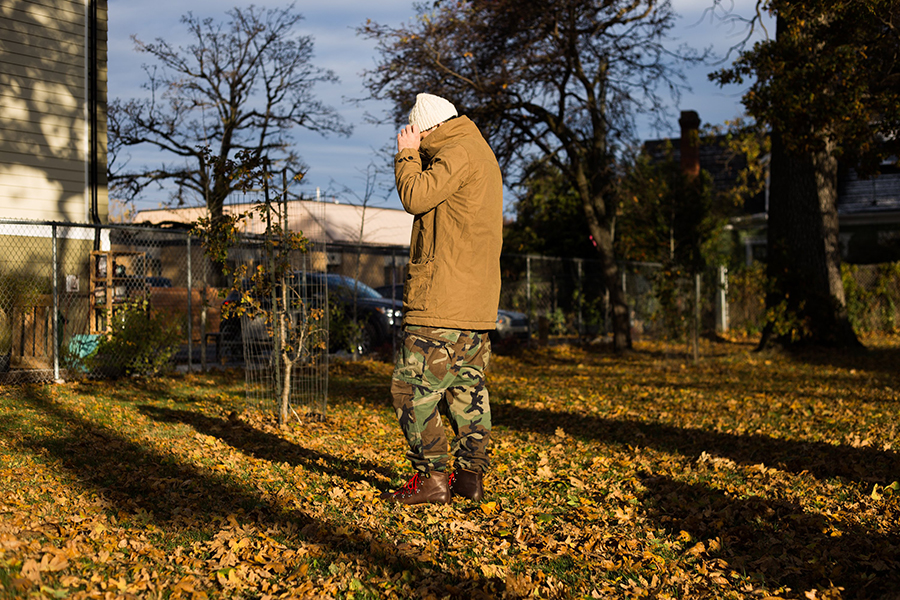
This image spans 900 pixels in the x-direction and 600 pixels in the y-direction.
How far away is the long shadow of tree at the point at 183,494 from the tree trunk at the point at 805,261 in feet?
36.1

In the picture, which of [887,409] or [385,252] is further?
[385,252]

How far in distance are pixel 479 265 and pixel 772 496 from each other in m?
2.24

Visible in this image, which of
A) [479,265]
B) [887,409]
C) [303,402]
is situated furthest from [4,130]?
[887,409]

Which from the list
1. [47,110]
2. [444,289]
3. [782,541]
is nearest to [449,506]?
[444,289]

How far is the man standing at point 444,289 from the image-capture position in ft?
12.6

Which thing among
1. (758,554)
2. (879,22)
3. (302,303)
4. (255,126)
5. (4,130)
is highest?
(255,126)

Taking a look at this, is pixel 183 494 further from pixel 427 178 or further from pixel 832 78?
pixel 832 78

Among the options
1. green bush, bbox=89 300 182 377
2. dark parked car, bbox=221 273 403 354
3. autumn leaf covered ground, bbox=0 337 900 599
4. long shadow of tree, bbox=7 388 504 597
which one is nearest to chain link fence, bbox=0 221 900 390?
green bush, bbox=89 300 182 377

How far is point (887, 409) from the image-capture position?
787 centimetres

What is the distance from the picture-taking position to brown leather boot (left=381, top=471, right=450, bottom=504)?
407 centimetres

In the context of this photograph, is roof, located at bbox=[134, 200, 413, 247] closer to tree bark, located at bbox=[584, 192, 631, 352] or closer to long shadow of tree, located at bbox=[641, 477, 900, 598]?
tree bark, located at bbox=[584, 192, 631, 352]

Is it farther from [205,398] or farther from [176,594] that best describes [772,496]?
[205,398]

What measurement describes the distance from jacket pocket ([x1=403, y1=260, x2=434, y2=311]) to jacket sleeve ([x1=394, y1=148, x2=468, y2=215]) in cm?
27

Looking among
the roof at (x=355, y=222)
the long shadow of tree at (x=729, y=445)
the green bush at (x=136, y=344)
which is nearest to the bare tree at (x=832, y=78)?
the long shadow of tree at (x=729, y=445)
